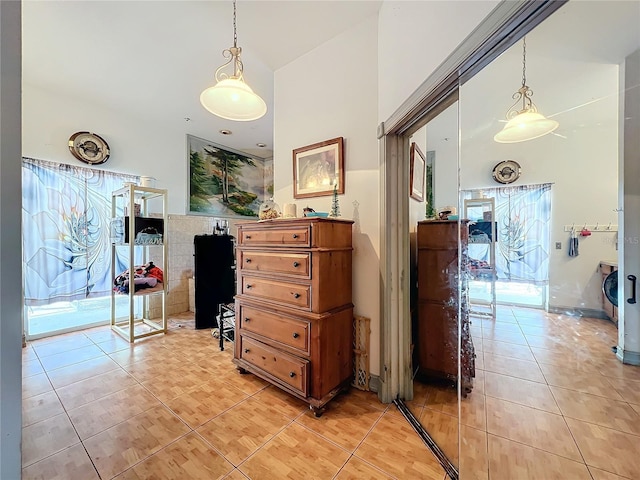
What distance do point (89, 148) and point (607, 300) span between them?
488 cm

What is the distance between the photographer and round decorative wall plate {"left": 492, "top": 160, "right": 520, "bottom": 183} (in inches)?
52.9

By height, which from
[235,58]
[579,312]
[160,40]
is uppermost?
[160,40]

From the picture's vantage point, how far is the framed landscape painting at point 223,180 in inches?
165

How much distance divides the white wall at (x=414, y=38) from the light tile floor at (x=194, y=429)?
211cm

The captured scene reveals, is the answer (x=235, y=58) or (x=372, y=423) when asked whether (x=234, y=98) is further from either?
(x=372, y=423)

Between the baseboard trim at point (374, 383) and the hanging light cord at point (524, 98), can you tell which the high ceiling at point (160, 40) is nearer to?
the hanging light cord at point (524, 98)

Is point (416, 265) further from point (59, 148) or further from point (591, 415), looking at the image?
point (59, 148)

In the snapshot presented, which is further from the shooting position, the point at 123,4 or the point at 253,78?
the point at 253,78

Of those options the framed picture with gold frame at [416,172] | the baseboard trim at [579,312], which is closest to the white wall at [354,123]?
the framed picture with gold frame at [416,172]

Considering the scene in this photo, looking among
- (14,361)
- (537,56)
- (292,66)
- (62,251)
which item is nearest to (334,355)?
(14,361)

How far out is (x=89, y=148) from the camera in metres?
3.17

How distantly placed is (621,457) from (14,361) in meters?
2.02

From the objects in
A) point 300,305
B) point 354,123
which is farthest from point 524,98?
point 300,305

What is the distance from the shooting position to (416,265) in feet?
6.92
